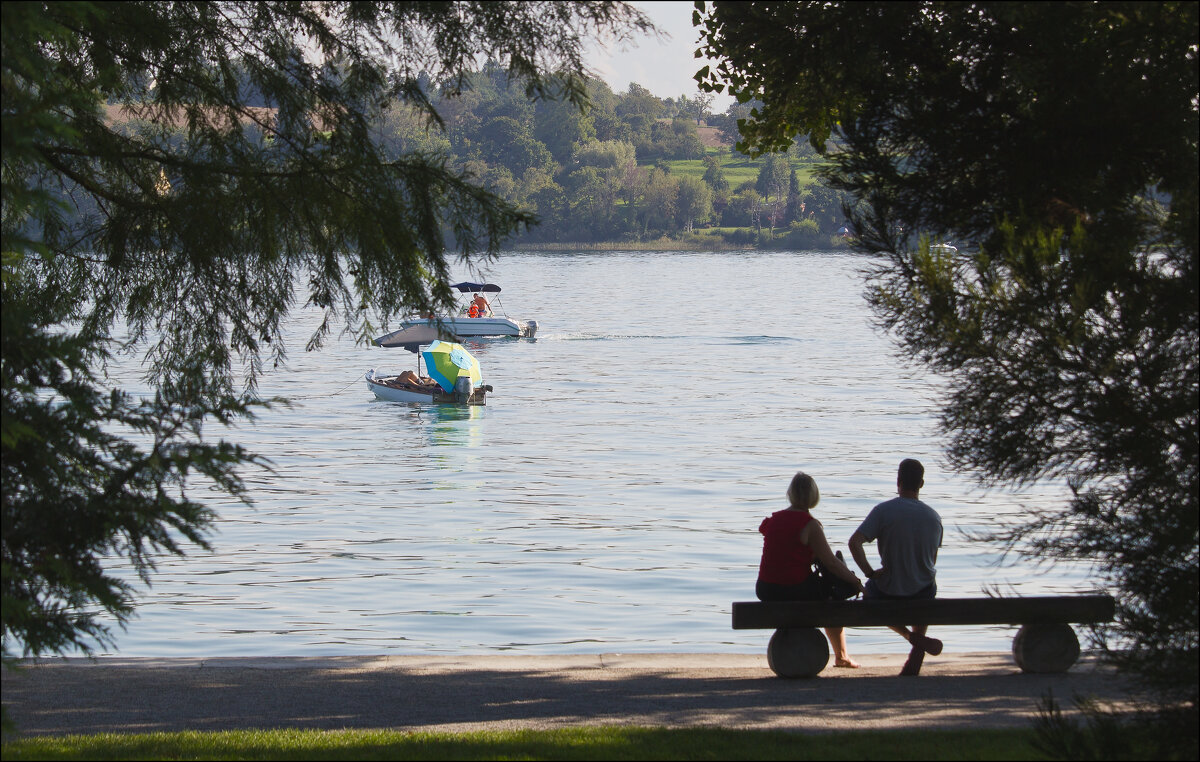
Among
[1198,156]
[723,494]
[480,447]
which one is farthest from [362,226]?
[480,447]

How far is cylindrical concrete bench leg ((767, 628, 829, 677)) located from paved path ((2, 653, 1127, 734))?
10cm

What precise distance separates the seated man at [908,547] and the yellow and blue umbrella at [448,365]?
28.4 meters

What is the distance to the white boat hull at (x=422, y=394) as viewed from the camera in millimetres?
36531

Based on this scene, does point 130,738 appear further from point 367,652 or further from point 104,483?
point 367,652

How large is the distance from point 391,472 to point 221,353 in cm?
1676

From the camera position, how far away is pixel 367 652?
39.3 feet

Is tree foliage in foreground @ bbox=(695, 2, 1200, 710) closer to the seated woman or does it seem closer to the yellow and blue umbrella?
the seated woman

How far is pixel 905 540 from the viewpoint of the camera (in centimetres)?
877

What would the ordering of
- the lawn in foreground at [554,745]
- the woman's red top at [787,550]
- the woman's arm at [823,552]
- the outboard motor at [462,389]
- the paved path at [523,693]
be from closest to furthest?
the lawn in foreground at [554,745]
the paved path at [523,693]
the woman's arm at [823,552]
the woman's red top at [787,550]
the outboard motor at [462,389]

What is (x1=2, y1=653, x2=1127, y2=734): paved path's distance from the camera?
7.50m

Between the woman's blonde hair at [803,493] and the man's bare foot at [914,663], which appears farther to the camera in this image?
the woman's blonde hair at [803,493]

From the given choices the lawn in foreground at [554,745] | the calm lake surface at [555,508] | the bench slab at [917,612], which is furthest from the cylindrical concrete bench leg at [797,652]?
the lawn in foreground at [554,745]

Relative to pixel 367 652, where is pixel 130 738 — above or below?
above

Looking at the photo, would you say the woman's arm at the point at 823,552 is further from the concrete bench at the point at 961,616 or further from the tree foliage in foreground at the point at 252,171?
the tree foliage in foreground at the point at 252,171
